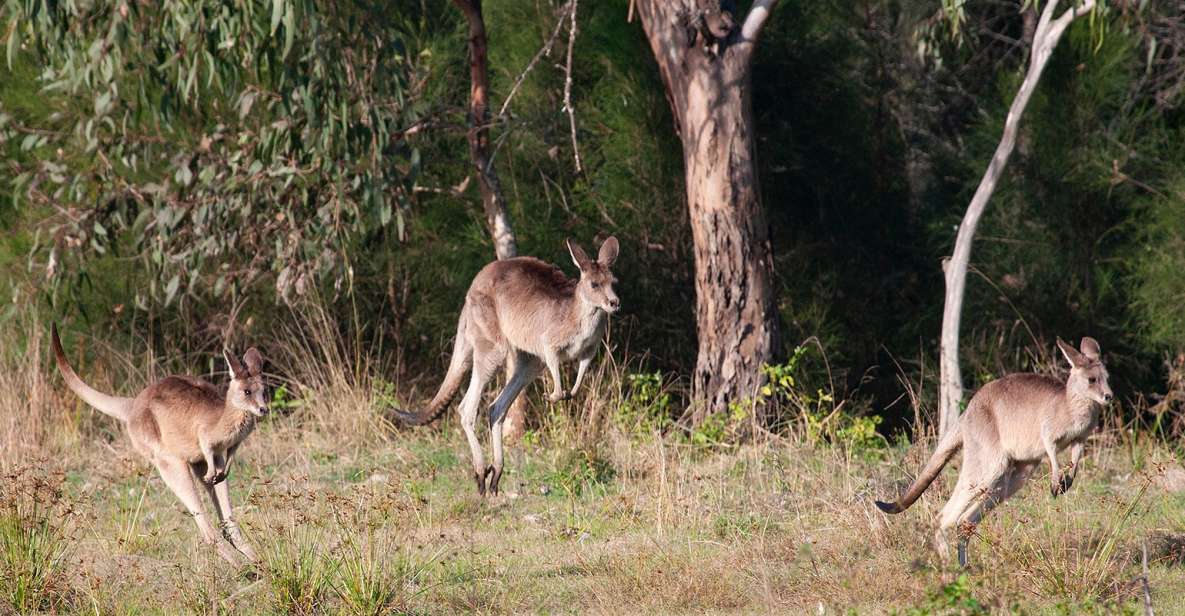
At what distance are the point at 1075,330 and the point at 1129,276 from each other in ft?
2.18

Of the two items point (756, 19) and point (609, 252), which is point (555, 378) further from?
point (756, 19)

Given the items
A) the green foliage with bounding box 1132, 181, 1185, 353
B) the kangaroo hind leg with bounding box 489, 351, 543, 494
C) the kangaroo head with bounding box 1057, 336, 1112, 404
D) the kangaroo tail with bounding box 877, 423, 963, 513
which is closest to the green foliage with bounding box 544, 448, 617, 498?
the kangaroo hind leg with bounding box 489, 351, 543, 494

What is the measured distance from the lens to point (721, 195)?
9.55m

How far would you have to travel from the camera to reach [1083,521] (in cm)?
616

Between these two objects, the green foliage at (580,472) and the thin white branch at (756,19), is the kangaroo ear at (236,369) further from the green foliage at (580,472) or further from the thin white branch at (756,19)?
the thin white branch at (756,19)

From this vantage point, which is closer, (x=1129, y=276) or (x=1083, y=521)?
(x=1083, y=521)

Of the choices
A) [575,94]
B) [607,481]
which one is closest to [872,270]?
[575,94]

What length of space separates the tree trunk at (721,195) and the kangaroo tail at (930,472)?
343 centimetres

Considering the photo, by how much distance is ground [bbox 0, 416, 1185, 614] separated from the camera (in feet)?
17.8

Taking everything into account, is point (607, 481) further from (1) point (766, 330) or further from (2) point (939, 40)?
(2) point (939, 40)

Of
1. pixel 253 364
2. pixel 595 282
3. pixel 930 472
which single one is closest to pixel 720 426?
pixel 595 282

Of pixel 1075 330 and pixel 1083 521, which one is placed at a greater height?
pixel 1083 521

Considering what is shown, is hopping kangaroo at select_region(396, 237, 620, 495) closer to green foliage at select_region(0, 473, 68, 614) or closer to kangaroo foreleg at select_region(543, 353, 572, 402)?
kangaroo foreleg at select_region(543, 353, 572, 402)

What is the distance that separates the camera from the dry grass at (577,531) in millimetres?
5449
